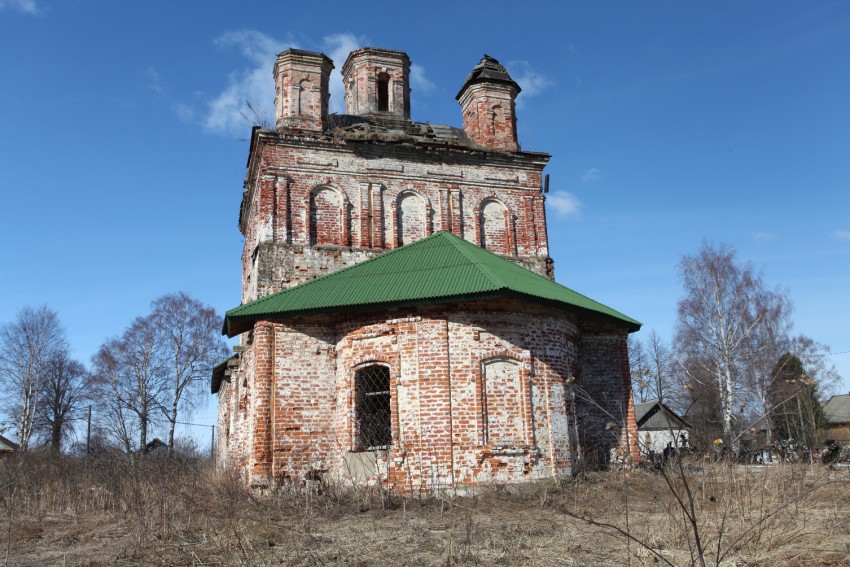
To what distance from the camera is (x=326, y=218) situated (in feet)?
46.2

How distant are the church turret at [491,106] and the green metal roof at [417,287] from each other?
165 inches

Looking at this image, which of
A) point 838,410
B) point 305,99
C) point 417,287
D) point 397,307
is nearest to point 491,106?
point 305,99

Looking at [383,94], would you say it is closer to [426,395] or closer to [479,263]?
[479,263]

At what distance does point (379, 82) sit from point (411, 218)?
15.0 feet

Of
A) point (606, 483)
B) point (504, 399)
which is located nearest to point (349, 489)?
point (504, 399)

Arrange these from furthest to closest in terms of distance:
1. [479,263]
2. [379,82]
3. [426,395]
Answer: [379,82] → [479,263] → [426,395]

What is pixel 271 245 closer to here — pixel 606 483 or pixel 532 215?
pixel 532 215

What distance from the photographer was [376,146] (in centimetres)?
1470

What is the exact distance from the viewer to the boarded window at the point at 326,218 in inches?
550

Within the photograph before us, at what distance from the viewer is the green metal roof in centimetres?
1058

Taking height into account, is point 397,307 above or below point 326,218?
below

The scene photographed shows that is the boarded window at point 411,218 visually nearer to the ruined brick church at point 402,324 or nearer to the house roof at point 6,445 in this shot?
the ruined brick church at point 402,324

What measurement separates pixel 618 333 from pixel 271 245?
707cm

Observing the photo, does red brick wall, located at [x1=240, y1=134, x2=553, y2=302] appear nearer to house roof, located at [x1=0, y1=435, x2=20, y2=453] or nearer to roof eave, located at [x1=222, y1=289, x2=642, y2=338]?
roof eave, located at [x1=222, y1=289, x2=642, y2=338]
